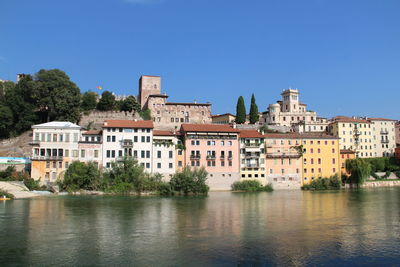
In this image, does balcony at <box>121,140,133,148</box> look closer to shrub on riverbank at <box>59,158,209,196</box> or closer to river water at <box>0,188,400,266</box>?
shrub on riverbank at <box>59,158,209,196</box>

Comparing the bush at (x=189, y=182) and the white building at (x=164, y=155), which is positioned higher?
the white building at (x=164, y=155)

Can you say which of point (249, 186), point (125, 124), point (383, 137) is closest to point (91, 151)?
point (125, 124)

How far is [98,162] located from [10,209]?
19400mm

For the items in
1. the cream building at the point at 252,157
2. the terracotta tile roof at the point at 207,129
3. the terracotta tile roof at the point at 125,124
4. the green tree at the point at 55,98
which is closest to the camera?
the terracotta tile roof at the point at 125,124

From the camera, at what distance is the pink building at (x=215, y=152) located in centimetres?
5534

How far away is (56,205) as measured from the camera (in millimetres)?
36344

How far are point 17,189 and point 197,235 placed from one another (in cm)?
3094

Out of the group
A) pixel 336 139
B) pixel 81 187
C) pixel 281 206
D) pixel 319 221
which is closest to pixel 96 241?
pixel 319 221

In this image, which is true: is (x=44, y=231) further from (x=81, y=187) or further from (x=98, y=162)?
(x=98, y=162)

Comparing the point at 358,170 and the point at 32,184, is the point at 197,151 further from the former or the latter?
the point at 358,170

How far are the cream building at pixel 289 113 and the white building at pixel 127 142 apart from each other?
44153mm

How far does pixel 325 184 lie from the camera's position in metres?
59.0

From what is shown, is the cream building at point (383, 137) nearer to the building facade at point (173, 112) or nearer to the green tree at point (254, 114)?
the green tree at point (254, 114)

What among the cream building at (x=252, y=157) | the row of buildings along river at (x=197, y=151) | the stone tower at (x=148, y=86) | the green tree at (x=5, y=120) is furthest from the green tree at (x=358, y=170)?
the green tree at (x=5, y=120)
